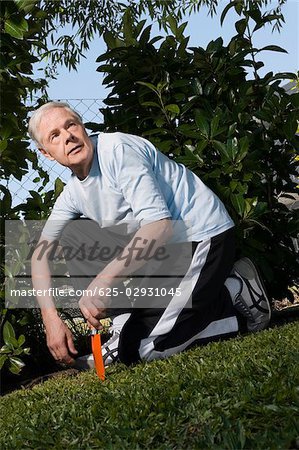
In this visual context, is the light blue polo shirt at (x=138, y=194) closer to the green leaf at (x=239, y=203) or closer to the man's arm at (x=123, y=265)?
the man's arm at (x=123, y=265)

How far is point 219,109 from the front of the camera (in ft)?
16.6

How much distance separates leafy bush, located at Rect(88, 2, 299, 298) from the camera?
5.17 m

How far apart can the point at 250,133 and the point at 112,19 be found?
5436mm

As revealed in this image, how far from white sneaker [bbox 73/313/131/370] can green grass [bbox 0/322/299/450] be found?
0.50 metres

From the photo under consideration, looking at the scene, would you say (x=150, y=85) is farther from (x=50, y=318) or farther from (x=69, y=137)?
(x=50, y=318)

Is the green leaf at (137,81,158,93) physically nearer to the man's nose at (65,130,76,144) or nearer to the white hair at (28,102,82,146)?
the white hair at (28,102,82,146)

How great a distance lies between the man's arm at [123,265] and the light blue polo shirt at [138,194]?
0.05 metres

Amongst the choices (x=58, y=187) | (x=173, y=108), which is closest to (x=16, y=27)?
(x=58, y=187)

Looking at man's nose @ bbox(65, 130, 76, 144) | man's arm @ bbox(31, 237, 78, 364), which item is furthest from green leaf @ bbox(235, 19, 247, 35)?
man's arm @ bbox(31, 237, 78, 364)

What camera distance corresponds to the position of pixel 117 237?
4.66 m

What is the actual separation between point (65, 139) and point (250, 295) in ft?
4.59

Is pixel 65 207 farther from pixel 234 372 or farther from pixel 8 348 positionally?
pixel 234 372

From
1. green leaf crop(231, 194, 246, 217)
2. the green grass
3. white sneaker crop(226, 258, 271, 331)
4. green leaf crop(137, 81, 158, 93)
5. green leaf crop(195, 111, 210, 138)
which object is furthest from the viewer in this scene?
green leaf crop(137, 81, 158, 93)

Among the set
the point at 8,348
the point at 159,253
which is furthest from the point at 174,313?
the point at 8,348
